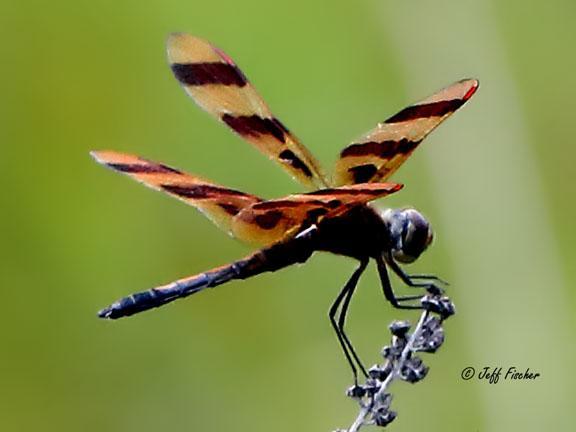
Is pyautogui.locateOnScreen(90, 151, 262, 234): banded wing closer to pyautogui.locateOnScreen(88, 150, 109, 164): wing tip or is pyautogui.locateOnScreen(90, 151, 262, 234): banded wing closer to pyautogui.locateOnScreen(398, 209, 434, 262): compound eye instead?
pyautogui.locateOnScreen(88, 150, 109, 164): wing tip

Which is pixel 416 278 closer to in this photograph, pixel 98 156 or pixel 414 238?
pixel 414 238

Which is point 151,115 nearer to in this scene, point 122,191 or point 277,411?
point 122,191

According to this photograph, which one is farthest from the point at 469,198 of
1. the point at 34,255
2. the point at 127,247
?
the point at 34,255

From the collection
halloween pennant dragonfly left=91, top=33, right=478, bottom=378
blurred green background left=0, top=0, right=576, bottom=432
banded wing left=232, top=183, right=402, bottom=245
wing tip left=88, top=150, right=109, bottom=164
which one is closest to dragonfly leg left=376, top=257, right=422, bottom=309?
halloween pennant dragonfly left=91, top=33, right=478, bottom=378

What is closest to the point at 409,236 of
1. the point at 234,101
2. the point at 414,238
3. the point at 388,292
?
the point at 414,238

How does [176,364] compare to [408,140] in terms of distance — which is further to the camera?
[176,364]

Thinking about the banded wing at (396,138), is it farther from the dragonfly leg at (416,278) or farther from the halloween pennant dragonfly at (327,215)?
the dragonfly leg at (416,278)

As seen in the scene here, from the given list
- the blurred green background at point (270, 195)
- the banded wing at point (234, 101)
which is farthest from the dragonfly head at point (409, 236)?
the blurred green background at point (270, 195)
